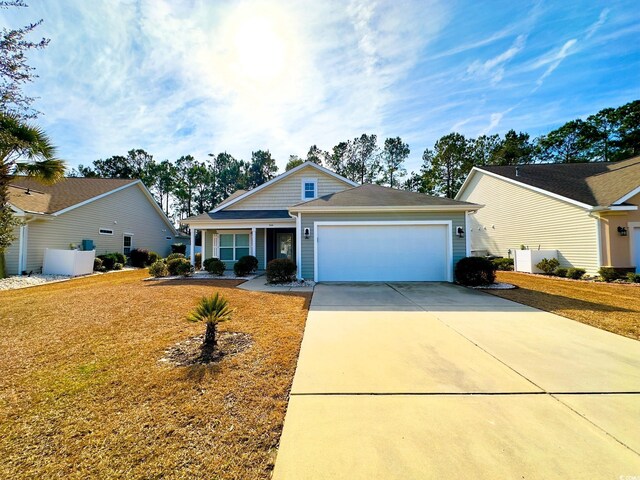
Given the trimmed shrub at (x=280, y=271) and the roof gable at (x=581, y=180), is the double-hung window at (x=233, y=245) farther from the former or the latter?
the roof gable at (x=581, y=180)

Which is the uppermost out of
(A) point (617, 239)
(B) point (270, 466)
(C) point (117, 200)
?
(C) point (117, 200)

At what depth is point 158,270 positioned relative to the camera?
448 inches

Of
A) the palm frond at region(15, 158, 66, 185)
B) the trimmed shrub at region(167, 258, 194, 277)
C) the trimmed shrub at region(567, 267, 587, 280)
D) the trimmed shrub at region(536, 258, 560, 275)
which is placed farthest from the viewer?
the trimmed shrub at region(536, 258, 560, 275)

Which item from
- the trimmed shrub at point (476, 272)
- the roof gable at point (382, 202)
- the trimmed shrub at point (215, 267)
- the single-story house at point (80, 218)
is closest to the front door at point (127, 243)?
the single-story house at point (80, 218)

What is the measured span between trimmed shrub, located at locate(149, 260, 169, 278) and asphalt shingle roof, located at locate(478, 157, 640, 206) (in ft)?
63.1

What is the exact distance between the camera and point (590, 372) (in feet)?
10.5

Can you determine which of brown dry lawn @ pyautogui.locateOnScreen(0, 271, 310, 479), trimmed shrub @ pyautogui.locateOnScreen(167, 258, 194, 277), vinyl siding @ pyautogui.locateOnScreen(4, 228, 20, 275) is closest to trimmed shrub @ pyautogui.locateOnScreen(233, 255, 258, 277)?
trimmed shrub @ pyautogui.locateOnScreen(167, 258, 194, 277)

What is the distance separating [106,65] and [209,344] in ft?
33.7

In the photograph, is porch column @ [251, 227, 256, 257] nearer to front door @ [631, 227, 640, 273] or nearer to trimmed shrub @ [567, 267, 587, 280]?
trimmed shrub @ [567, 267, 587, 280]

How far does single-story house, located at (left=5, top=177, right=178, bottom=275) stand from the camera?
11820mm

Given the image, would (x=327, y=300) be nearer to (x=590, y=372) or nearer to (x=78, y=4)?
(x=590, y=372)

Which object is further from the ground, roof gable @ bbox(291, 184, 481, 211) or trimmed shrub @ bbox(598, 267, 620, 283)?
roof gable @ bbox(291, 184, 481, 211)

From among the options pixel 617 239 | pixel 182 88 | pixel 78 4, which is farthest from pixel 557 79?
pixel 78 4

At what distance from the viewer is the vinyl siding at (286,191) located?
1485 cm
